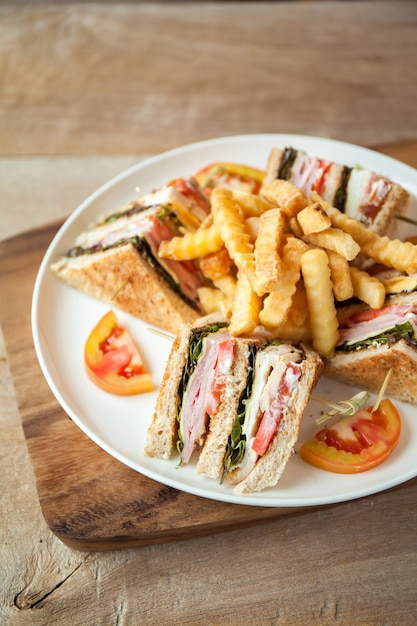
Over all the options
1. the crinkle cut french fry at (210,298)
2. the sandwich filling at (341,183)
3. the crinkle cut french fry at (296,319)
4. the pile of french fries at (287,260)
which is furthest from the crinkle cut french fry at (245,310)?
the sandwich filling at (341,183)

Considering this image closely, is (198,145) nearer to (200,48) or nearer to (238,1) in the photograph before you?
(200,48)

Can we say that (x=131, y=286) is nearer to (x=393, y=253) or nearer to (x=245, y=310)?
(x=245, y=310)

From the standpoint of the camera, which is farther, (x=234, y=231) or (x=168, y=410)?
(x=234, y=231)

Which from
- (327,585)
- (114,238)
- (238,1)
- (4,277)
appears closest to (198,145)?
(114,238)

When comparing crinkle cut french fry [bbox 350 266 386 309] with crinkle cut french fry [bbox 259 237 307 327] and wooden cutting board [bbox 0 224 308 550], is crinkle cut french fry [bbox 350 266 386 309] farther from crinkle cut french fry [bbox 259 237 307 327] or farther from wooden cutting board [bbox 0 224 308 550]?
wooden cutting board [bbox 0 224 308 550]

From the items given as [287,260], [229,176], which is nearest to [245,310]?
[287,260]
